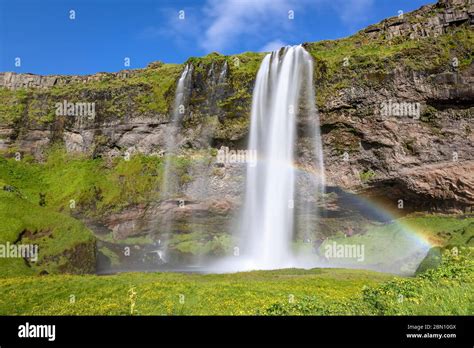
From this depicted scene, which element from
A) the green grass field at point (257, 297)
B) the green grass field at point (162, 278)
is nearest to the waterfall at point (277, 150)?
the green grass field at point (162, 278)

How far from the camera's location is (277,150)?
154 feet

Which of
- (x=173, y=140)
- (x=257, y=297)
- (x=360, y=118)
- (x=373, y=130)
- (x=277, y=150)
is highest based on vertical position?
(x=360, y=118)

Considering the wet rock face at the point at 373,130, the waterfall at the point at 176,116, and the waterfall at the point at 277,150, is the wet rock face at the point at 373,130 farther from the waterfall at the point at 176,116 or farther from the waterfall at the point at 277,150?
the waterfall at the point at 277,150

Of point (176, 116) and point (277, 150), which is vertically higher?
point (176, 116)

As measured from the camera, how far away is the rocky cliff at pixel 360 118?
41156 millimetres

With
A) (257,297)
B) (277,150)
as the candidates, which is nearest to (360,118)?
(277,150)

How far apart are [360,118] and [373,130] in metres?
1.99

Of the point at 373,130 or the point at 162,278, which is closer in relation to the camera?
the point at 162,278

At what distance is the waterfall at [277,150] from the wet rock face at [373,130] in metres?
1.36

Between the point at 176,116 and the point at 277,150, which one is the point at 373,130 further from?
the point at 176,116

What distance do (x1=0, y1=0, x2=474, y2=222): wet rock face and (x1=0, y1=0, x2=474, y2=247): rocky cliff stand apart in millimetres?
112

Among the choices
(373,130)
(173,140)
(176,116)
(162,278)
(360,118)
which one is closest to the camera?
(162,278)

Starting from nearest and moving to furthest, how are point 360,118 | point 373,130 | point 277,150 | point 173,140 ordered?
point 373,130 < point 360,118 < point 277,150 < point 173,140
